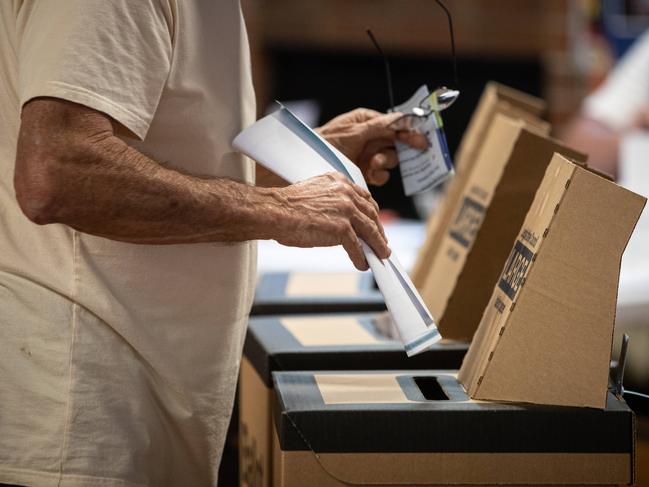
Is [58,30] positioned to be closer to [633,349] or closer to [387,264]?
[387,264]

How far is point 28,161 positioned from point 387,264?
447mm

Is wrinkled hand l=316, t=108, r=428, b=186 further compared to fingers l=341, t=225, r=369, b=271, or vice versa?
wrinkled hand l=316, t=108, r=428, b=186

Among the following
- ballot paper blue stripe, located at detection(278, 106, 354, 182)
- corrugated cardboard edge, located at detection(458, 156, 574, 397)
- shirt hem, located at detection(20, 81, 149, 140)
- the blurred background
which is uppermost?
shirt hem, located at detection(20, 81, 149, 140)

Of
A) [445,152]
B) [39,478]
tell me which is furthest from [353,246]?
[39,478]

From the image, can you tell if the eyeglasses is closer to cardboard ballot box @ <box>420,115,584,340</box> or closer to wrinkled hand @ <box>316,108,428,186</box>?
wrinkled hand @ <box>316,108,428,186</box>

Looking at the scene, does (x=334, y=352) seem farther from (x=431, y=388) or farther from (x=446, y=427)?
(x=446, y=427)

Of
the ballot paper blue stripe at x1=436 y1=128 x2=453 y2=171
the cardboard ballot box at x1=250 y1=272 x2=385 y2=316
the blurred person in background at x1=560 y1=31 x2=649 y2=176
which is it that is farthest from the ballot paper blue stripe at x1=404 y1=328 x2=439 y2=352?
the blurred person in background at x1=560 y1=31 x2=649 y2=176

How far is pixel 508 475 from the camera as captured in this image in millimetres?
1205

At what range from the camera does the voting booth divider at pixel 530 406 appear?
119 centimetres

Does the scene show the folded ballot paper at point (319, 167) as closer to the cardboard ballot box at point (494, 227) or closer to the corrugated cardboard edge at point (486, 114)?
the cardboard ballot box at point (494, 227)

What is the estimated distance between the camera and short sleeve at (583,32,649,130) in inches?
166

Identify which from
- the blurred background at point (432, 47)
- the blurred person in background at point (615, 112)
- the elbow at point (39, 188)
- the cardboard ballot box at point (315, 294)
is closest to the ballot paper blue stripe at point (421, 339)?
the elbow at point (39, 188)

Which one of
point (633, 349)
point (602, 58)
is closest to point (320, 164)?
point (633, 349)

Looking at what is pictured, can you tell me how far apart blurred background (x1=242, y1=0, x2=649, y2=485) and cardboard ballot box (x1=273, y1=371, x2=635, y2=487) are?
3409mm
